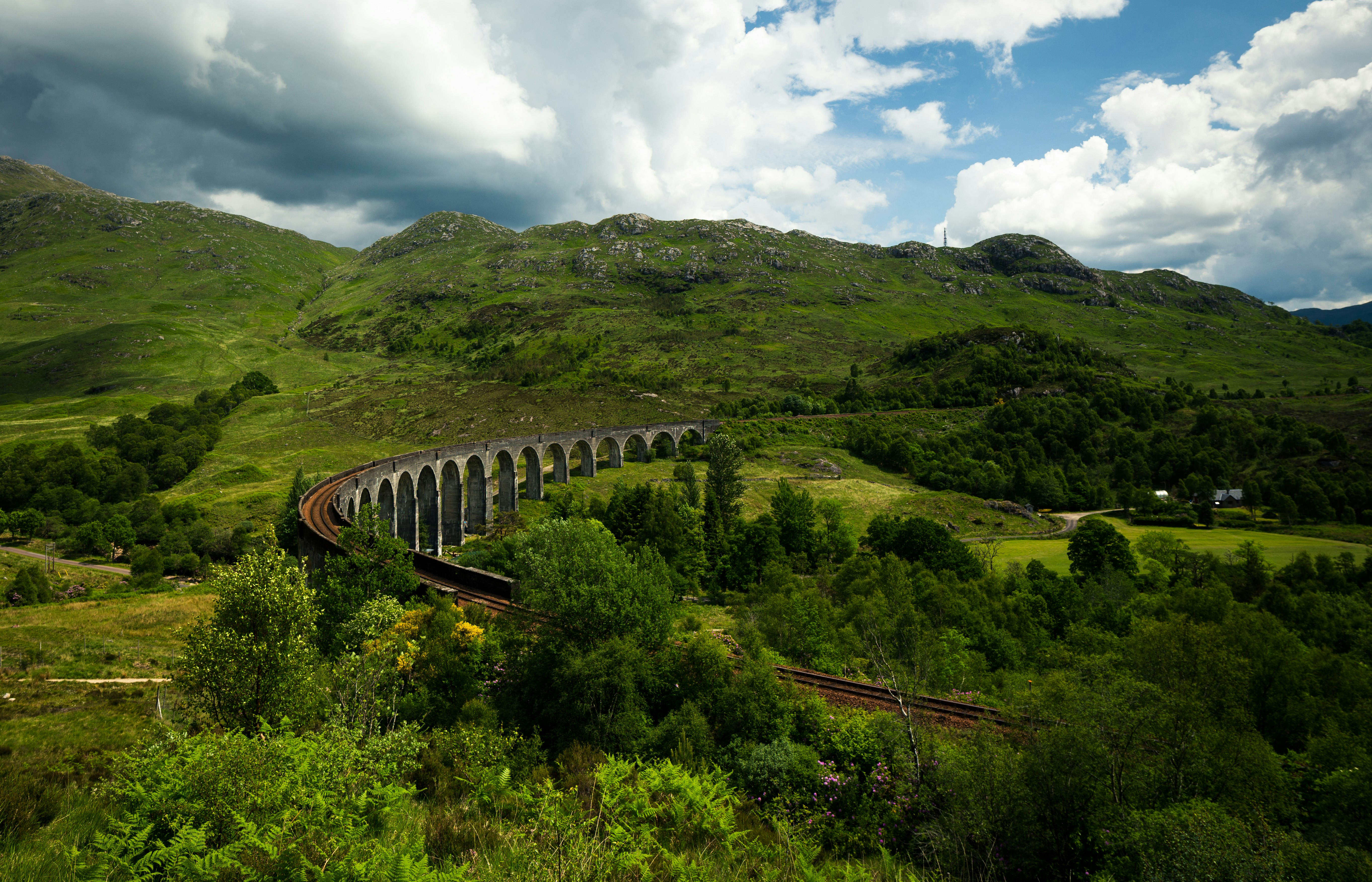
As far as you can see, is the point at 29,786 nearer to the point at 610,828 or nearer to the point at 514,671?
the point at 610,828

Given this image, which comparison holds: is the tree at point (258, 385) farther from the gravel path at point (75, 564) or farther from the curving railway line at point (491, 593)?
the curving railway line at point (491, 593)

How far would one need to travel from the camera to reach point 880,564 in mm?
48188

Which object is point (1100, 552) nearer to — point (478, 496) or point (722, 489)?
point (722, 489)

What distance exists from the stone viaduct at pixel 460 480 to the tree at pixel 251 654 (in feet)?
67.9

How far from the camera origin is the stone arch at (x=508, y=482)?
72.5m

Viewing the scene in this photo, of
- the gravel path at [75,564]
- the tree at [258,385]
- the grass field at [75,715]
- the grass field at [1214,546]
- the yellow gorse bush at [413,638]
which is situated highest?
the tree at [258,385]

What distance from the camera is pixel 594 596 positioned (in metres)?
22.9

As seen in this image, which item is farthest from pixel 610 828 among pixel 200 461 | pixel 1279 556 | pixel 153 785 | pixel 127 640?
pixel 200 461

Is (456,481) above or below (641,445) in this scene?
below

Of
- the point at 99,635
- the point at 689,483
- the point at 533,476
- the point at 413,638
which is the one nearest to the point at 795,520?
the point at 689,483

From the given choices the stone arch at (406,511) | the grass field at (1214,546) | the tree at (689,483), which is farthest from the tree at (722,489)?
the stone arch at (406,511)

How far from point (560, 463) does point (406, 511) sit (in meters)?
26.4

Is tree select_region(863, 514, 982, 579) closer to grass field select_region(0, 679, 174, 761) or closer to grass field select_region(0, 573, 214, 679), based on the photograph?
grass field select_region(0, 679, 174, 761)

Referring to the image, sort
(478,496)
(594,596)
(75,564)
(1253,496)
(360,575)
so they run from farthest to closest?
(1253,496)
(478,496)
(75,564)
(360,575)
(594,596)
